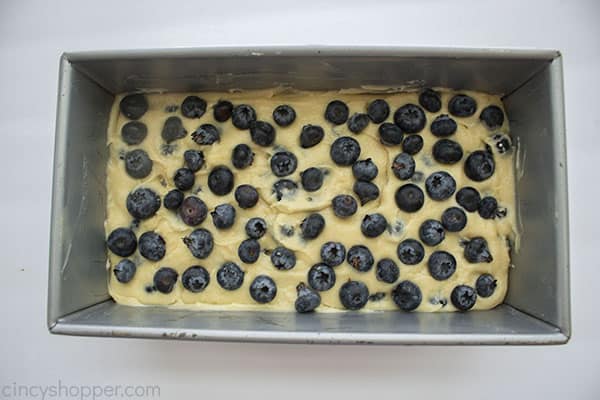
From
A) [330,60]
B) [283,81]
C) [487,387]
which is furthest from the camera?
[487,387]

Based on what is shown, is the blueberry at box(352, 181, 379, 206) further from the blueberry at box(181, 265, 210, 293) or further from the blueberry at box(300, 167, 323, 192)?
the blueberry at box(181, 265, 210, 293)

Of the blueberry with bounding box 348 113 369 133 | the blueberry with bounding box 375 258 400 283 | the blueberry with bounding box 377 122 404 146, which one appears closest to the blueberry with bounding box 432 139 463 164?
the blueberry with bounding box 377 122 404 146

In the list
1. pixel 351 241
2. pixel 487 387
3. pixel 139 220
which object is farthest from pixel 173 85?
pixel 487 387

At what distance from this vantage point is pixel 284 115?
4.31ft

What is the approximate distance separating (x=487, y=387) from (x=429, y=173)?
0.66 metres

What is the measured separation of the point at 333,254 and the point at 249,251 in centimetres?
22

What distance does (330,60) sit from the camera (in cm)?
118

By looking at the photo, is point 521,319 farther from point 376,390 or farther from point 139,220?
point 139,220

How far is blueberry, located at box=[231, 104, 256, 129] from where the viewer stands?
1319 mm

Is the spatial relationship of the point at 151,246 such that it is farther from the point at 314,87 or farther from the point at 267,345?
the point at 314,87

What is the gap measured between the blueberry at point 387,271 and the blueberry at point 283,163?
35 centimetres

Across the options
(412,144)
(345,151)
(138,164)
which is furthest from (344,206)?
(138,164)

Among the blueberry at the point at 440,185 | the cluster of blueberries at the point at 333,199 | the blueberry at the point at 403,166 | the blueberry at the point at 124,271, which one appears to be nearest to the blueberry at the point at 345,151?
the cluster of blueberries at the point at 333,199

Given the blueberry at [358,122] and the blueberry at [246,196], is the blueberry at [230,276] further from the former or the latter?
the blueberry at [358,122]
